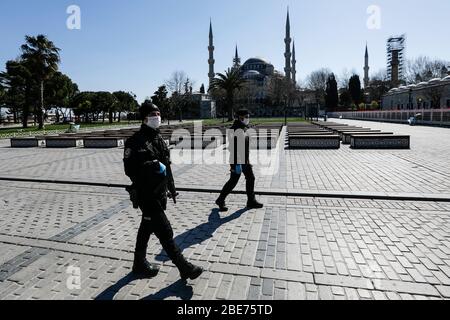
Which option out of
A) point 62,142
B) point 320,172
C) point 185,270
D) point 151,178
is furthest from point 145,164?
Result: point 62,142

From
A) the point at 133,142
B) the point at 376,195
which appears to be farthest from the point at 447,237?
the point at 133,142

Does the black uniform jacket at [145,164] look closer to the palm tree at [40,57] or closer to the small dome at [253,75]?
the palm tree at [40,57]

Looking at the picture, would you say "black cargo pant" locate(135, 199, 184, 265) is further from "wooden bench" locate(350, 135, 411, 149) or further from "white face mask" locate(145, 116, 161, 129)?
"wooden bench" locate(350, 135, 411, 149)

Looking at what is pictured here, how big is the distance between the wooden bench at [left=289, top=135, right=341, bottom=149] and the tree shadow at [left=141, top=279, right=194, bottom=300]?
12742mm

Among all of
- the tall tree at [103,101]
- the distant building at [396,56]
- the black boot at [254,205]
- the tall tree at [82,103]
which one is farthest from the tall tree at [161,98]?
the distant building at [396,56]

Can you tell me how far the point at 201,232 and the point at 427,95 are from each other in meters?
56.2

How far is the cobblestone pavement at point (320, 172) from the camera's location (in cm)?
744

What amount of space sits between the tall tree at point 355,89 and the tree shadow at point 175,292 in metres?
85.2

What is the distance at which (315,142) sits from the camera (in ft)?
50.5

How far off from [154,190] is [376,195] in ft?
16.5

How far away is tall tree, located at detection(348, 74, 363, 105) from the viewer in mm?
79812

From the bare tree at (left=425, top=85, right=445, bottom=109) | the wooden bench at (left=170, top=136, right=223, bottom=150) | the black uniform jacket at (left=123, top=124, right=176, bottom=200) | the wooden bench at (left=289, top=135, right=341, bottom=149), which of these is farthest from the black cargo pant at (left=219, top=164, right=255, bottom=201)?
the bare tree at (left=425, top=85, right=445, bottom=109)

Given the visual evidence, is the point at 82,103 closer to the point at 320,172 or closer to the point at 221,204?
the point at 320,172

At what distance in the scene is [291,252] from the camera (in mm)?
4211
